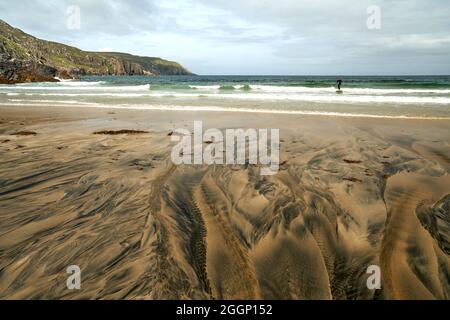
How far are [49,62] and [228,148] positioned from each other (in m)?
89.3

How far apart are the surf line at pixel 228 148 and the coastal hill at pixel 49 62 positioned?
49.1m

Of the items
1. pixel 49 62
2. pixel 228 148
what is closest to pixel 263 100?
pixel 228 148

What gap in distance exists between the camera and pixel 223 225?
2949 millimetres

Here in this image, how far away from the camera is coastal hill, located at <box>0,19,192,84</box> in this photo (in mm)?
48681

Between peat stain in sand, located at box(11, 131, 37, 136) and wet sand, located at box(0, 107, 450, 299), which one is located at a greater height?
peat stain in sand, located at box(11, 131, 37, 136)

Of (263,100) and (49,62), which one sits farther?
(49,62)

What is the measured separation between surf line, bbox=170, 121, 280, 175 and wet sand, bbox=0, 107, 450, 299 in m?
0.27
